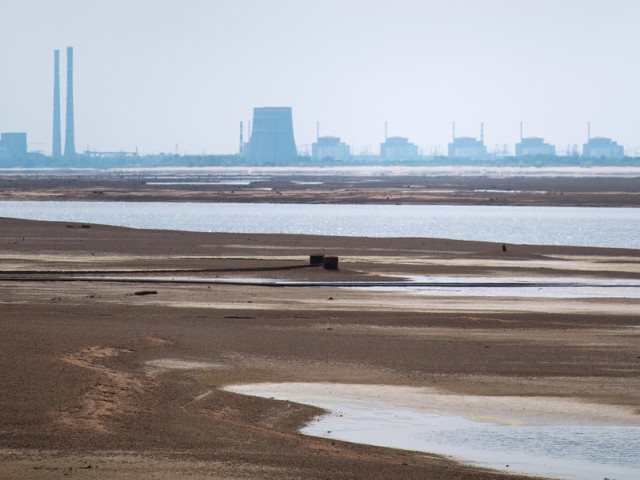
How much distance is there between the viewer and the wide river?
6931cm

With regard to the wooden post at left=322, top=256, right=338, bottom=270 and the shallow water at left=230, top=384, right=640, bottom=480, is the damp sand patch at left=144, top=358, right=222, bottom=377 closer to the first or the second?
the shallow water at left=230, top=384, right=640, bottom=480

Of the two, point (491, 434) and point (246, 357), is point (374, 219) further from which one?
point (491, 434)

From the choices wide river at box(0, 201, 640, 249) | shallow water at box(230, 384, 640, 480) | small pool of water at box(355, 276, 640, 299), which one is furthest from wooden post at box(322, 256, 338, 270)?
wide river at box(0, 201, 640, 249)

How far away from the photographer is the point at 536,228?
76562mm

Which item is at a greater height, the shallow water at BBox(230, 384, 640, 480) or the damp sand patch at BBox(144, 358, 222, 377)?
the damp sand patch at BBox(144, 358, 222, 377)

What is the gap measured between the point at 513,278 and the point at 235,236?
80.3ft

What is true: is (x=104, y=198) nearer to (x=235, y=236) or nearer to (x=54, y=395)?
(x=235, y=236)

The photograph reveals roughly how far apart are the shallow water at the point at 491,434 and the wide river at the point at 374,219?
42.7m

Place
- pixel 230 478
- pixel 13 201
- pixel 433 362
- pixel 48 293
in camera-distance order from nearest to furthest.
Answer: pixel 230 478
pixel 433 362
pixel 48 293
pixel 13 201

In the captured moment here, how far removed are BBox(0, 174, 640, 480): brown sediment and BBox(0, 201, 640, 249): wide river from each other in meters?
26.2

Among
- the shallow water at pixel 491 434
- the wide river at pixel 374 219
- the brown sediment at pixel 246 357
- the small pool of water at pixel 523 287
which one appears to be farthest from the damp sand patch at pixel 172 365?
the wide river at pixel 374 219

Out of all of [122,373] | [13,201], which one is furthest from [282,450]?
[13,201]

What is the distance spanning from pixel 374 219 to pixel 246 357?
6767 cm

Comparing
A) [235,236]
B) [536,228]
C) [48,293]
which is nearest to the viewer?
[48,293]
